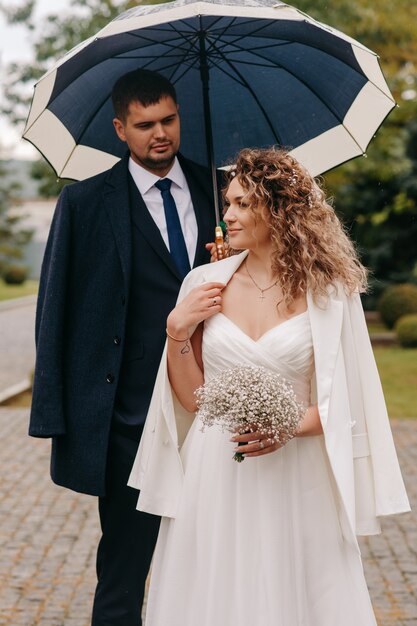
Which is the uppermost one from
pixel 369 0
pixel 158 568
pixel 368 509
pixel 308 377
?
pixel 369 0

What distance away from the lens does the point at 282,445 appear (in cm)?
321

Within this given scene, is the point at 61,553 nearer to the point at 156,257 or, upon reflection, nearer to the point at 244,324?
the point at 156,257

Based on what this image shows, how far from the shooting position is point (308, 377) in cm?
337

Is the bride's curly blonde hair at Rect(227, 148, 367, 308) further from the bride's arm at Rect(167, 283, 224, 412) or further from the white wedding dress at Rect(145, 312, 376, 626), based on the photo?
the bride's arm at Rect(167, 283, 224, 412)

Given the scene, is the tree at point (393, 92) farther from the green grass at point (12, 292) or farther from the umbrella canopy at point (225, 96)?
the green grass at point (12, 292)

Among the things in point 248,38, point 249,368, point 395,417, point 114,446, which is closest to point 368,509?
point 249,368

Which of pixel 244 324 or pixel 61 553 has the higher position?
pixel 244 324

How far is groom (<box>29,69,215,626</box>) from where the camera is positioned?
386 centimetres

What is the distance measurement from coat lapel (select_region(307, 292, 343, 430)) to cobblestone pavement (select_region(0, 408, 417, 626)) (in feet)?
8.24

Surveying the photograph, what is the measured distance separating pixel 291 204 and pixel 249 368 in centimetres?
61

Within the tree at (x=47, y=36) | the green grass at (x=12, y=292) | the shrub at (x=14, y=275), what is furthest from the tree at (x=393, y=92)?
the shrub at (x=14, y=275)

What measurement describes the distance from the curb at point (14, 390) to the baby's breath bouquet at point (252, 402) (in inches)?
415

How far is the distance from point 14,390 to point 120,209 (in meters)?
10.4

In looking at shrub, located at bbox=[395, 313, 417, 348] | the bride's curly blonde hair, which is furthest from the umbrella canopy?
shrub, located at bbox=[395, 313, 417, 348]
